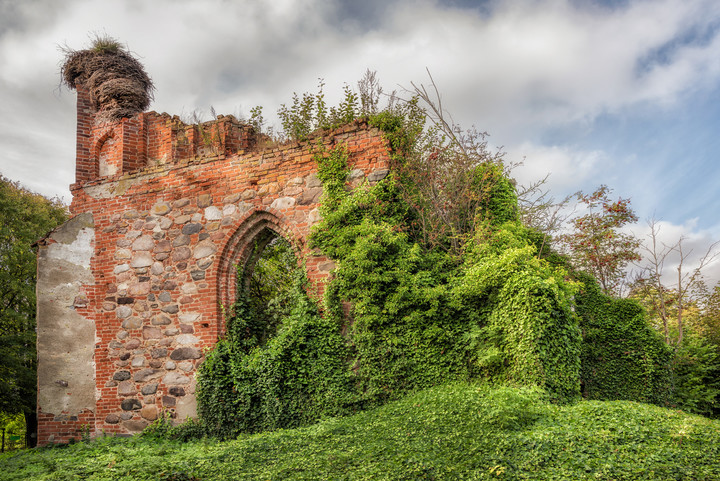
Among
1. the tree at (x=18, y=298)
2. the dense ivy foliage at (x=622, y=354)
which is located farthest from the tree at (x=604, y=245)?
the tree at (x=18, y=298)

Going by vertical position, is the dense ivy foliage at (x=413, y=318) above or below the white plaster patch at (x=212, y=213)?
below

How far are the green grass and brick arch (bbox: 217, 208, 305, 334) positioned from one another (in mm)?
2823

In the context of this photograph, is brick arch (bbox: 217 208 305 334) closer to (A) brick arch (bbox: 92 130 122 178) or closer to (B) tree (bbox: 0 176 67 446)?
(A) brick arch (bbox: 92 130 122 178)

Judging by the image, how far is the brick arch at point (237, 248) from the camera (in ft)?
29.6

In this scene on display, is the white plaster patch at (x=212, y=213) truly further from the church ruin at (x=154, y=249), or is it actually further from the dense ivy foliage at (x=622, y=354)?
the dense ivy foliage at (x=622, y=354)

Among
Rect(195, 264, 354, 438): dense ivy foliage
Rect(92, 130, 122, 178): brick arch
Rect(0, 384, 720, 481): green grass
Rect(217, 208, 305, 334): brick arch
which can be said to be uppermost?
Rect(92, 130, 122, 178): brick arch

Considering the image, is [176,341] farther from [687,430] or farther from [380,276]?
[687,430]

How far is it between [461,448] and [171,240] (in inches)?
271

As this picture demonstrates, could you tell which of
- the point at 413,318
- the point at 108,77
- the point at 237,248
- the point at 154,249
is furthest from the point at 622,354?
the point at 108,77

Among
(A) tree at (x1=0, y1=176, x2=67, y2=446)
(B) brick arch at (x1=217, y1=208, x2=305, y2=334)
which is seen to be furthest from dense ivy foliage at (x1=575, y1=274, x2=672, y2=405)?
(A) tree at (x1=0, y1=176, x2=67, y2=446)

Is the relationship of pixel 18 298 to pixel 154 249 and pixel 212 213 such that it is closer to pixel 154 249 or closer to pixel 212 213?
pixel 154 249

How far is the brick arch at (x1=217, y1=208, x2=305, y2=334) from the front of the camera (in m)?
9.02

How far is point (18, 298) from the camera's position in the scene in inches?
672

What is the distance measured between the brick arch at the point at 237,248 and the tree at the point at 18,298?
371 inches
